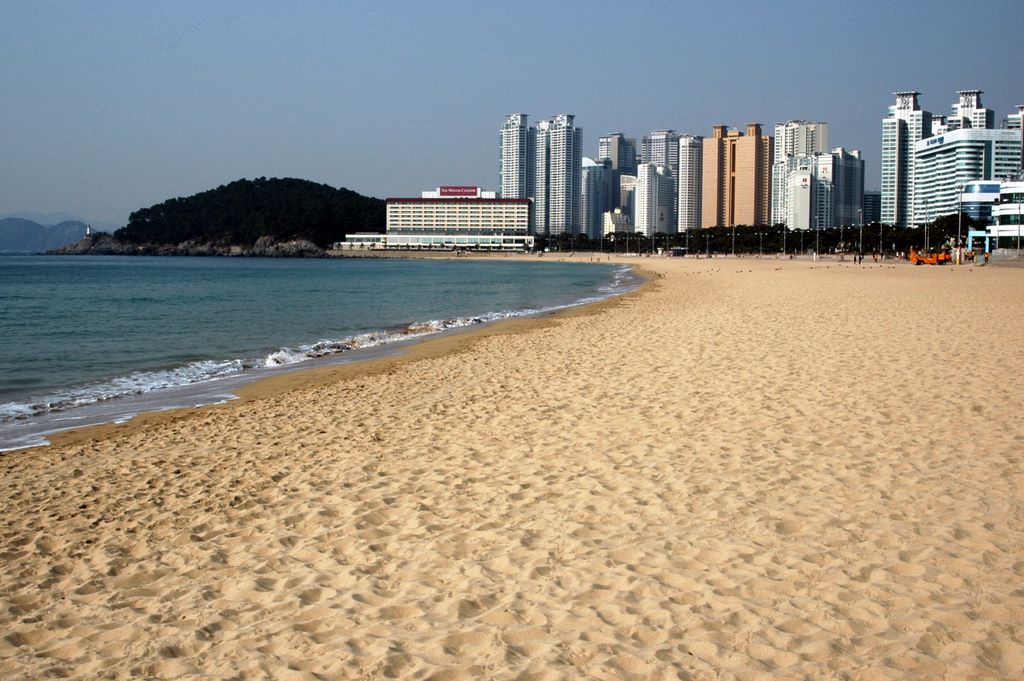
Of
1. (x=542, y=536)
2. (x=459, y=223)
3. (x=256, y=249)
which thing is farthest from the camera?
(x=256, y=249)

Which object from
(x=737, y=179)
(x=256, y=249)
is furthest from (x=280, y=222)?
(x=737, y=179)

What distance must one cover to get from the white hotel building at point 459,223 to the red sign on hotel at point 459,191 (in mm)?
1370

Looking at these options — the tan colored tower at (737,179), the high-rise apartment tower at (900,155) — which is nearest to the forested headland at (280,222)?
the tan colored tower at (737,179)

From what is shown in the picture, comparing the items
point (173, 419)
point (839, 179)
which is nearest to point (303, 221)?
point (839, 179)

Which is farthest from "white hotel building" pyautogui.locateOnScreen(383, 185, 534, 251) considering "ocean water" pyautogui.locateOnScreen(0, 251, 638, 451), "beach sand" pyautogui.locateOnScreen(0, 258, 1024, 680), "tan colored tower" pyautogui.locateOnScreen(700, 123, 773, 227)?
"beach sand" pyautogui.locateOnScreen(0, 258, 1024, 680)

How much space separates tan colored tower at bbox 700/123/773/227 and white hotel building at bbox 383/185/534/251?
42045 millimetres

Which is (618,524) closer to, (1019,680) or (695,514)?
(695,514)

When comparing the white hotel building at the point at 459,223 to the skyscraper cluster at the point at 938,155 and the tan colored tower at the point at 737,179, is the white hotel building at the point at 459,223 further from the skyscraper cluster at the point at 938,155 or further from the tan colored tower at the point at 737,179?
the skyscraper cluster at the point at 938,155

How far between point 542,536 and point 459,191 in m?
195

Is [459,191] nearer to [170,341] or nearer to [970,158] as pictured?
[970,158]

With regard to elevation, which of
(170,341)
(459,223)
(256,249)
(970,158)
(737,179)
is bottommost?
(170,341)

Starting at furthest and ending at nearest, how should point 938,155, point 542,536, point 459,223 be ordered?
1. point 459,223
2. point 938,155
3. point 542,536

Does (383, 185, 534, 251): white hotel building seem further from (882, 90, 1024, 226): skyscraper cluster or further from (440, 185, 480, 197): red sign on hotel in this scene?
(882, 90, 1024, 226): skyscraper cluster

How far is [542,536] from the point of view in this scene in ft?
15.8
